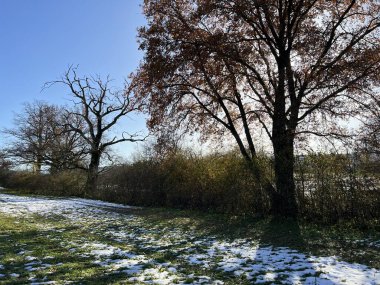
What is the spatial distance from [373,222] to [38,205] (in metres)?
17.2

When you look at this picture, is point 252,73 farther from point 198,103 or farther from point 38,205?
point 38,205

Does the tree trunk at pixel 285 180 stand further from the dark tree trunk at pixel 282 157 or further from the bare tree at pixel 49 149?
the bare tree at pixel 49 149

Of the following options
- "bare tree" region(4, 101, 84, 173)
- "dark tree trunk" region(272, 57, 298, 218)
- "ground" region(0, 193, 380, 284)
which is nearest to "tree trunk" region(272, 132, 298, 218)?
"dark tree trunk" region(272, 57, 298, 218)

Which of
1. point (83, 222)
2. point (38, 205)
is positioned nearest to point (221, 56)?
point (83, 222)

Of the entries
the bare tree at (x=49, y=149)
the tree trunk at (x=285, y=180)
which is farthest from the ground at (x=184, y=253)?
the bare tree at (x=49, y=149)

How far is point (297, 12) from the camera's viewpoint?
530 inches

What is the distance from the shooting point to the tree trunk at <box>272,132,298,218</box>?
43.8ft

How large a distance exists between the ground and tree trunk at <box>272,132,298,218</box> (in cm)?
89

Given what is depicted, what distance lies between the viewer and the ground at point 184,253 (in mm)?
6422

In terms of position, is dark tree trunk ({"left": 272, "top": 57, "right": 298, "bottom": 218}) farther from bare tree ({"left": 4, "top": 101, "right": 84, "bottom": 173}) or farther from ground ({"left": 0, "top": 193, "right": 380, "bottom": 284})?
bare tree ({"left": 4, "top": 101, "right": 84, "bottom": 173})

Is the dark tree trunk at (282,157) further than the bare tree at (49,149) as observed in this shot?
No

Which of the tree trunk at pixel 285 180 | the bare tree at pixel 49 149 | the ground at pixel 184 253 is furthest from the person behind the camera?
the bare tree at pixel 49 149

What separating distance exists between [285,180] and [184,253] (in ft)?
20.4

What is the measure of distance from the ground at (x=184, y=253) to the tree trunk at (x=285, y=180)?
890mm
